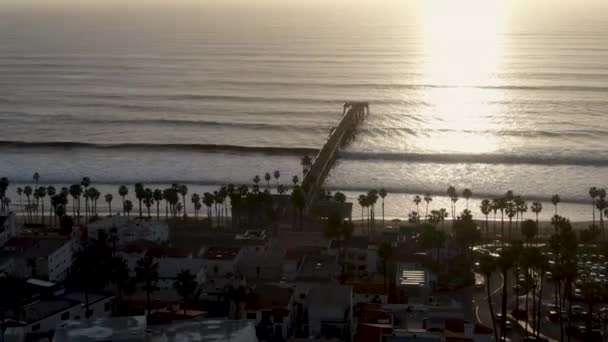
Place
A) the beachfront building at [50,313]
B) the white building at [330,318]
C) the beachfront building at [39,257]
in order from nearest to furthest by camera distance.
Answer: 1. the beachfront building at [50,313]
2. the white building at [330,318]
3. the beachfront building at [39,257]

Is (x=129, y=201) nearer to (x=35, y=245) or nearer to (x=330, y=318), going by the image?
(x=35, y=245)

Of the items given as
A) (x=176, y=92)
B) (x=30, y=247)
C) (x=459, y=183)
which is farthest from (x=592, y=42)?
(x=30, y=247)

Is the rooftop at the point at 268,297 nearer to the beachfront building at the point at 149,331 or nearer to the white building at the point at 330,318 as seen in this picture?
the white building at the point at 330,318

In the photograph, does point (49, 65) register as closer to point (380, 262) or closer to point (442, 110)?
point (442, 110)

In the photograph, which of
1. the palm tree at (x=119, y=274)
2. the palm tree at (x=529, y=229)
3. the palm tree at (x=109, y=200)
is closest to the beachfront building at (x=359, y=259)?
the palm tree at (x=529, y=229)

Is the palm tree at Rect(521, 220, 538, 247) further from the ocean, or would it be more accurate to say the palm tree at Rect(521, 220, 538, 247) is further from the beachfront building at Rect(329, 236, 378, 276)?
the ocean

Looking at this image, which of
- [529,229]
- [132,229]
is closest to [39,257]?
[132,229]

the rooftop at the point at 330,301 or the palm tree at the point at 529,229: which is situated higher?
the palm tree at the point at 529,229
